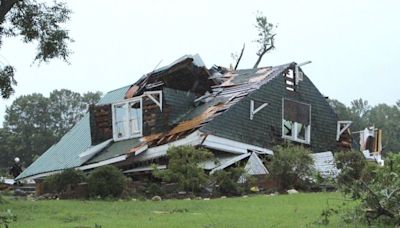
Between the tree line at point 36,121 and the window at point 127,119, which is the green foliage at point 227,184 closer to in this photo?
the window at point 127,119

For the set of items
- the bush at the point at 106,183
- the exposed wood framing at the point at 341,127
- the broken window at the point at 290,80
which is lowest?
the bush at the point at 106,183

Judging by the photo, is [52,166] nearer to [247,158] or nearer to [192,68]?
[192,68]

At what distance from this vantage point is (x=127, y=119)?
2609cm

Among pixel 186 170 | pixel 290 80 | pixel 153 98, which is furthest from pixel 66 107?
pixel 186 170

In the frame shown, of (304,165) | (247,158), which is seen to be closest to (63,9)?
(304,165)

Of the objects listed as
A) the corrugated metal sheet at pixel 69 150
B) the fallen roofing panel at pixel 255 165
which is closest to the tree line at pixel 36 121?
the corrugated metal sheet at pixel 69 150

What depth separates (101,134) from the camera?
2698 cm

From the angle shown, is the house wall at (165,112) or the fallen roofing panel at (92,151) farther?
the fallen roofing panel at (92,151)

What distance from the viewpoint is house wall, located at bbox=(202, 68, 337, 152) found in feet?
78.7

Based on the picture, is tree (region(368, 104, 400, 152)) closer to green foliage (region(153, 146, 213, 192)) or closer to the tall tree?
the tall tree

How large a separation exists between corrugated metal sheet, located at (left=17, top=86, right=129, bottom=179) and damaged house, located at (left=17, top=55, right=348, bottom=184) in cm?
12

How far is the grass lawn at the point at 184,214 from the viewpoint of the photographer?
8.96 meters

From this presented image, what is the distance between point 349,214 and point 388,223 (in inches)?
21.2

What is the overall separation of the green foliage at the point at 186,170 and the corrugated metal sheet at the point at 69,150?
999 centimetres
